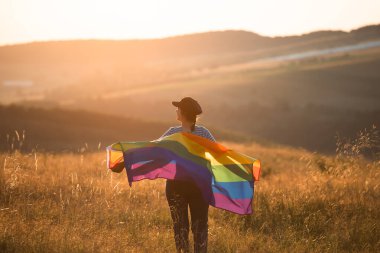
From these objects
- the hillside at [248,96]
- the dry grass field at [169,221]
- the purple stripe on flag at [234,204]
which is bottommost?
the hillside at [248,96]

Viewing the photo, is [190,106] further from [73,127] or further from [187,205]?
[73,127]

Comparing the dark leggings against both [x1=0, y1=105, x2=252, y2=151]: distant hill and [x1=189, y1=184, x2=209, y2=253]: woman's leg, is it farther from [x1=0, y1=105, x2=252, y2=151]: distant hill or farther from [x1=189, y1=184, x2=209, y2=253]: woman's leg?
[x1=0, y1=105, x2=252, y2=151]: distant hill

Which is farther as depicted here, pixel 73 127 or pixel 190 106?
pixel 73 127

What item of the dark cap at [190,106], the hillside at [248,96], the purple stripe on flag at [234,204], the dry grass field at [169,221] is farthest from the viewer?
the hillside at [248,96]

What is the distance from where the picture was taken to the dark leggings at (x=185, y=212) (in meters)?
5.69

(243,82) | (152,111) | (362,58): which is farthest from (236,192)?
(362,58)

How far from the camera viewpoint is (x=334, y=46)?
181 metres

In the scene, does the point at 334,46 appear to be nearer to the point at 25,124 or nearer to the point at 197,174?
the point at 25,124

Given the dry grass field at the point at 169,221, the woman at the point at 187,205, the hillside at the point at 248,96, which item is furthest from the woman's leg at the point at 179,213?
the hillside at the point at 248,96

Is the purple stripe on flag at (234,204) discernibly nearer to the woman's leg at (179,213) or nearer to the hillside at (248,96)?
the woman's leg at (179,213)

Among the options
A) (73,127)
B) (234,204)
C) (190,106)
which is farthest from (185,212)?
(73,127)

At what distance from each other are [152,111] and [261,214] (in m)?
82.6

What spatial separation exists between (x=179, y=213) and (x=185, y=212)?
3.7 inches

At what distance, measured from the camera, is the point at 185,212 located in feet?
18.9
